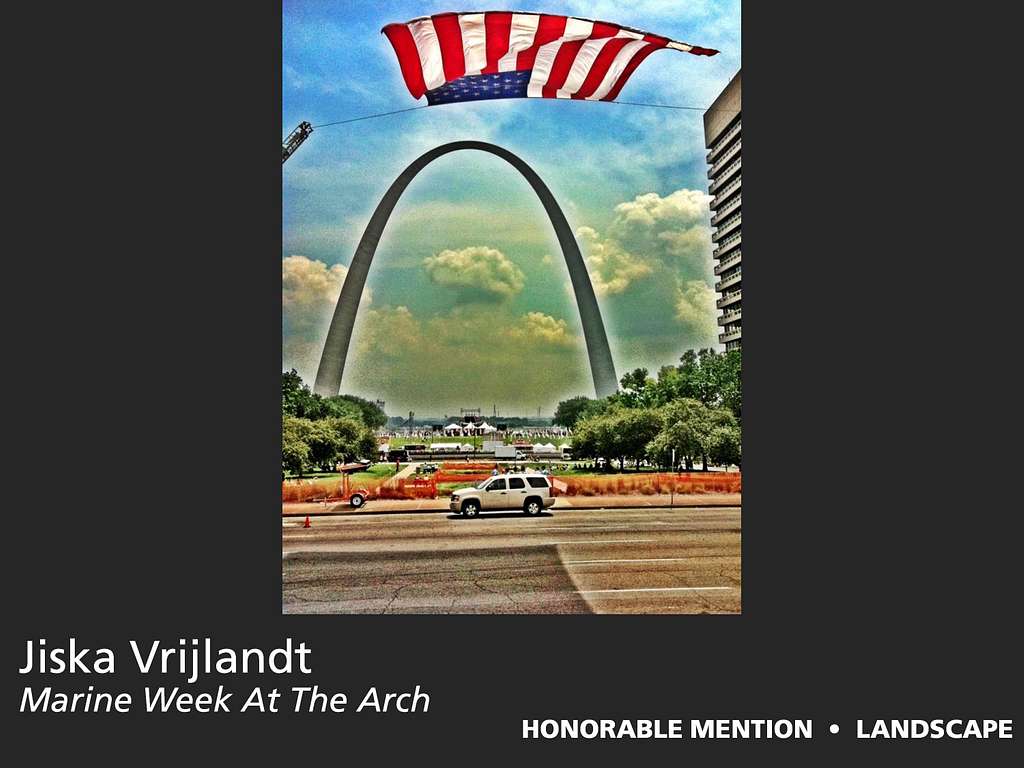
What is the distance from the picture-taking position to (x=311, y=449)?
1031cm

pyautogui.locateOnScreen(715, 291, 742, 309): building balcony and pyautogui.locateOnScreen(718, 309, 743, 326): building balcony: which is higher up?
pyautogui.locateOnScreen(715, 291, 742, 309): building balcony

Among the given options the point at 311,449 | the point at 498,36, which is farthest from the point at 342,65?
the point at 311,449

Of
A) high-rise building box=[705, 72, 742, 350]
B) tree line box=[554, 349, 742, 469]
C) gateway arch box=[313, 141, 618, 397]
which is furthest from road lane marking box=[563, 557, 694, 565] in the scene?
high-rise building box=[705, 72, 742, 350]

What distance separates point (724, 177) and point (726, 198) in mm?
296

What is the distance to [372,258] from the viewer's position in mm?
10023

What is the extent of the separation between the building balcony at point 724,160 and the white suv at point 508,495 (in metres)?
4.92

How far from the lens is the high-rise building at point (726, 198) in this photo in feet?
32.3

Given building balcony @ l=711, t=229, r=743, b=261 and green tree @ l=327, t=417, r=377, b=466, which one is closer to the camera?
building balcony @ l=711, t=229, r=743, b=261

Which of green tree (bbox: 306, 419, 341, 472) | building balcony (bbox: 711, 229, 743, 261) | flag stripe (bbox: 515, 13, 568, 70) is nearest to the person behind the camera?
flag stripe (bbox: 515, 13, 568, 70)

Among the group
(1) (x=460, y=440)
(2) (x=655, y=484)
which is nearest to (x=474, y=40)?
(1) (x=460, y=440)

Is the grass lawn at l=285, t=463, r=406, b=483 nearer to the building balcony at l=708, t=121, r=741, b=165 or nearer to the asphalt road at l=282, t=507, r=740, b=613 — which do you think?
the asphalt road at l=282, t=507, r=740, b=613

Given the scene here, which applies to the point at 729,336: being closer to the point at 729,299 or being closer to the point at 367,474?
the point at 729,299

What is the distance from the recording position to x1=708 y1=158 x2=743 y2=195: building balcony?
10.1 m

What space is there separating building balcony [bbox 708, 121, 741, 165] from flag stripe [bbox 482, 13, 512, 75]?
3133 mm
